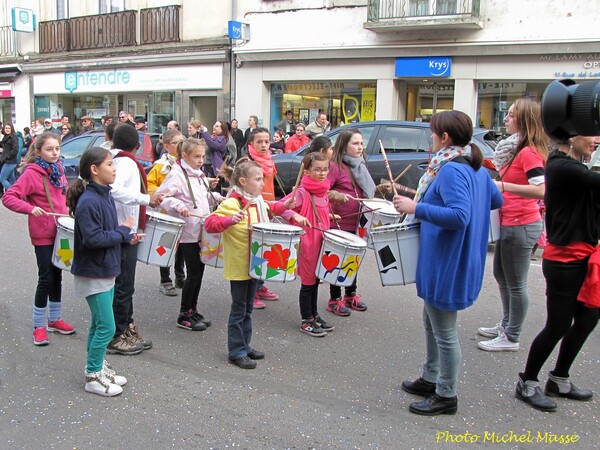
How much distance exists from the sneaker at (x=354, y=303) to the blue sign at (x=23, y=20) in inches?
895

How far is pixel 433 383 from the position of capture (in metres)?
3.85

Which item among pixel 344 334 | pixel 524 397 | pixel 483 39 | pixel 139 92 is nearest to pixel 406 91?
pixel 483 39

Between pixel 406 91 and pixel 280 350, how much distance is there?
1320cm

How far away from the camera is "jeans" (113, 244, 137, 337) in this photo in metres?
4.48

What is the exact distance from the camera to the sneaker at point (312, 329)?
4992mm

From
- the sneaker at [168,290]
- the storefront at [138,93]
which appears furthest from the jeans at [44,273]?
the storefront at [138,93]

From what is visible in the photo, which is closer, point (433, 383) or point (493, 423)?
point (493, 423)

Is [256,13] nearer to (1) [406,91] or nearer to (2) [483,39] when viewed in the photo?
(1) [406,91]

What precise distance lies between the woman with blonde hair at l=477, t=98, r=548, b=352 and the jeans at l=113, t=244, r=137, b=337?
8.87ft

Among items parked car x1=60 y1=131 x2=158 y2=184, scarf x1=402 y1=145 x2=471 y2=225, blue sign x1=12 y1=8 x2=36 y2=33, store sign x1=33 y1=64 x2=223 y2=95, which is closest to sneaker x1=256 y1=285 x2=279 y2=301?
scarf x1=402 y1=145 x2=471 y2=225

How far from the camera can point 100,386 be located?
3844 millimetres

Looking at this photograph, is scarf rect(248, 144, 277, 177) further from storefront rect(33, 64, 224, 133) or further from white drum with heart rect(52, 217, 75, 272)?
storefront rect(33, 64, 224, 133)

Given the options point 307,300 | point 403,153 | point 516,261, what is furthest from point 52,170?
point 403,153

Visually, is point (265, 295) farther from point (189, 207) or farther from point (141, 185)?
point (141, 185)
